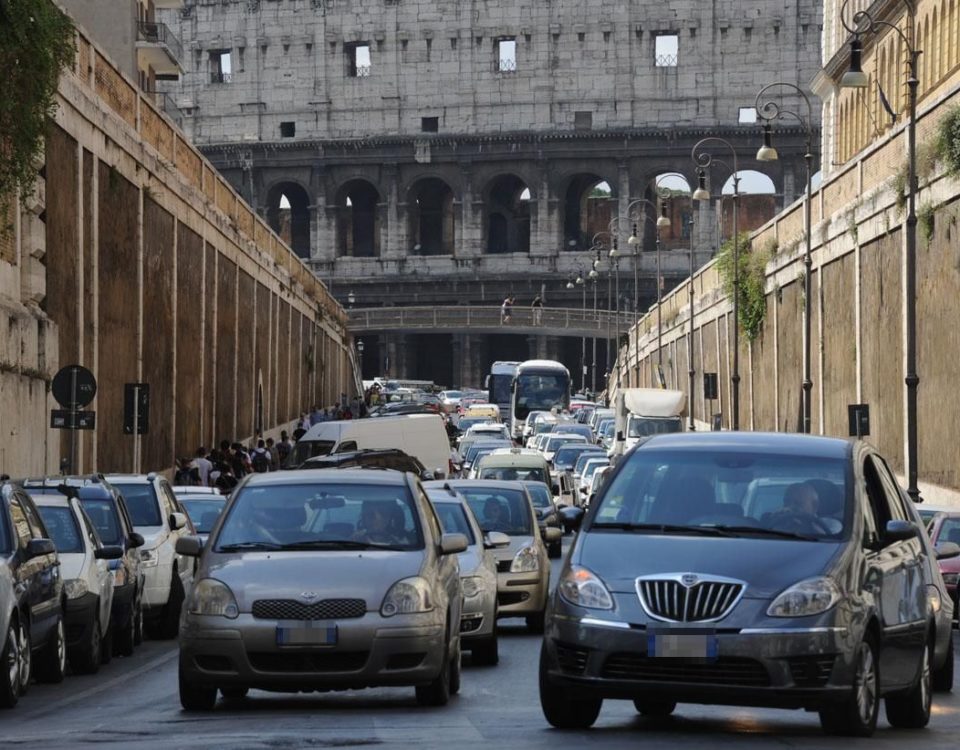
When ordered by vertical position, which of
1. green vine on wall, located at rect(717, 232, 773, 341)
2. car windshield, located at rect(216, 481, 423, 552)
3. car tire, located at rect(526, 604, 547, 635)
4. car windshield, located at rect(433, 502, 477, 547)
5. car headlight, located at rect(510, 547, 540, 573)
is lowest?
car tire, located at rect(526, 604, 547, 635)

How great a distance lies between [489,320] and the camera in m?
132

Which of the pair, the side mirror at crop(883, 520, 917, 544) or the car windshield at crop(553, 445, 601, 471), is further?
the car windshield at crop(553, 445, 601, 471)

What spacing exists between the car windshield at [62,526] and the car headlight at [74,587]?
635 millimetres

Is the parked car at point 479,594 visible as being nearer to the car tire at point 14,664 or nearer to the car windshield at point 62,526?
the car windshield at point 62,526

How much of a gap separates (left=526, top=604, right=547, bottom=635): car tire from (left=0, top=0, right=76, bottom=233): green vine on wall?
777 centimetres

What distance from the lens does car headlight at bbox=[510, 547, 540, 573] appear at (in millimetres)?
23141

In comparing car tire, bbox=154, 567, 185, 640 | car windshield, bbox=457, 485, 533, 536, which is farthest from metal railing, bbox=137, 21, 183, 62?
car tire, bbox=154, 567, 185, 640

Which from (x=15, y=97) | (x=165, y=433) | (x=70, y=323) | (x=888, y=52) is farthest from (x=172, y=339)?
(x=888, y=52)

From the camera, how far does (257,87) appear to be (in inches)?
5753

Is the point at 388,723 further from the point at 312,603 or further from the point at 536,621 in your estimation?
the point at 536,621

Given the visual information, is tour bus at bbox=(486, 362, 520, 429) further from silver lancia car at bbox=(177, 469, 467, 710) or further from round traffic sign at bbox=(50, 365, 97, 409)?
silver lancia car at bbox=(177, 469, 467, 710)

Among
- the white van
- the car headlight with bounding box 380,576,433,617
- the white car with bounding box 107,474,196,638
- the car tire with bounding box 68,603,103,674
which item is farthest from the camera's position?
the white van

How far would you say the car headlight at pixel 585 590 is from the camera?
1170 cm

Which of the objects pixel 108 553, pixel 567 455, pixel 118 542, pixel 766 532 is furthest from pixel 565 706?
pixel 567 455
